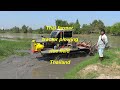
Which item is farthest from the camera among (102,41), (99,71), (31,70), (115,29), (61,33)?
(115,29)

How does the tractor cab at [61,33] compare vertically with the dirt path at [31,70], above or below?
above

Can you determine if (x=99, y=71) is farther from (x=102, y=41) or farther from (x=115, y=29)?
(x=115, y=29)

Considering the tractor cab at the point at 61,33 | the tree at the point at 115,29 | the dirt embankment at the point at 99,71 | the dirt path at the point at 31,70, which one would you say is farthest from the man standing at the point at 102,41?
the tree at the point at 115,29

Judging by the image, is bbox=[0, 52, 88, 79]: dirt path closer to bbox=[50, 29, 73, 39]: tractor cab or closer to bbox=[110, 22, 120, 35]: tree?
bbox=[50, 29, 73, 39]: tractor cab

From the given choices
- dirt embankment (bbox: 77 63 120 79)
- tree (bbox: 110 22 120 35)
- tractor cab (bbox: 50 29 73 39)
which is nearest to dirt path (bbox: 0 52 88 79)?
dirt embankment (bbox: 77 63 120 79)

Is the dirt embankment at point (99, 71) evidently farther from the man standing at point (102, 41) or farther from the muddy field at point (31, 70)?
the muddy field at point (31, 70)

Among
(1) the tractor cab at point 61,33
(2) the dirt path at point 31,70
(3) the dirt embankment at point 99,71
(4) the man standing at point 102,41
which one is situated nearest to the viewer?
(3) the dirt embankment at point 99,71

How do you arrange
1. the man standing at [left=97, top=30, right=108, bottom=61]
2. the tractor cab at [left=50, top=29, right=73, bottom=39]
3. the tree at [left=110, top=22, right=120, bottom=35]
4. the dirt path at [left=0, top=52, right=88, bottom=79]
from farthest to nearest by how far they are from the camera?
1. the tree at [left=110, top=22, right=120, bottom=35]
2. the tractor cab at [left=50, top=29, right=73, bottom=39]
3. the dirt path at [left=0, top=52, right=88, bottom=79]
4. the man standing at [left=97, top=30, right=108, bottom=61]

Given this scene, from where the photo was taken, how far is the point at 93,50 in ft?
59.4

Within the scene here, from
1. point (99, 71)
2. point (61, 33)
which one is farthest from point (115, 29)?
point (99, 71)

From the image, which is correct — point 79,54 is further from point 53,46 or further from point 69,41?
point 53,46

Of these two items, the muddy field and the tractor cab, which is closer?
the muddy field

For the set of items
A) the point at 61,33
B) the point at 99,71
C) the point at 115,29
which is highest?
the point at 115,29
